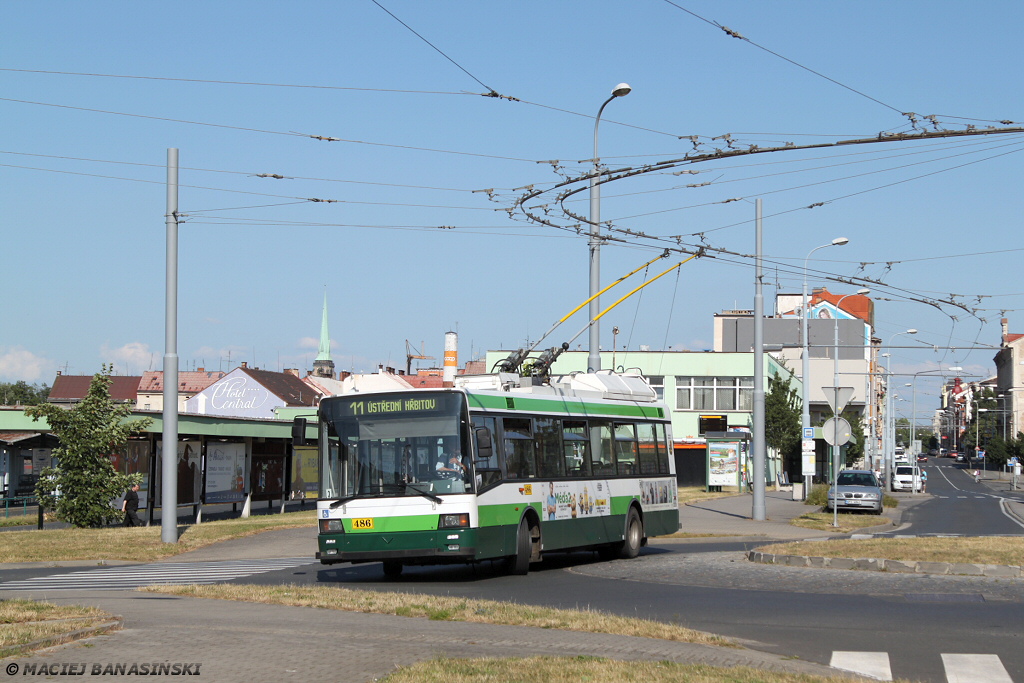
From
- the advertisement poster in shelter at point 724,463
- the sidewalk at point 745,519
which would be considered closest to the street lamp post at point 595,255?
the sidewalk at point 745,519

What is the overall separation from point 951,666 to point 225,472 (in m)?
23.5

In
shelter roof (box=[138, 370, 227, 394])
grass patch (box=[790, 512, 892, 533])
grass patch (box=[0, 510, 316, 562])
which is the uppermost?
shelter roof (box=[138, 370, 227, 394])

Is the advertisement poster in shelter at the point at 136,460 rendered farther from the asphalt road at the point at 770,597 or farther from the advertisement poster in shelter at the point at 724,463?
the advertisement poster in shelter at the point at 724,463

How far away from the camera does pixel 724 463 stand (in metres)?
54.8

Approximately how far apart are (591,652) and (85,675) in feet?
12.7

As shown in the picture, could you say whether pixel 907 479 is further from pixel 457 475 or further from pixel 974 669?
pixel 974 669

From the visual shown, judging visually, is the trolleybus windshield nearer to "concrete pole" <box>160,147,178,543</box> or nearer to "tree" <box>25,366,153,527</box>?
"concrete pole" <box>160,147,178,543</box>

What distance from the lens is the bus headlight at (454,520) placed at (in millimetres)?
15859

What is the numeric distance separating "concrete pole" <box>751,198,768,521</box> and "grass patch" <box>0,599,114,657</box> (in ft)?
70.0

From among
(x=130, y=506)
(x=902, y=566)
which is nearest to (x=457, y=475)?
(x=902, y=566)

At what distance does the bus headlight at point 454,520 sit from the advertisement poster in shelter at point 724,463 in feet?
132

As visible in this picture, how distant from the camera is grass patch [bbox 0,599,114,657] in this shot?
8656 millimetres

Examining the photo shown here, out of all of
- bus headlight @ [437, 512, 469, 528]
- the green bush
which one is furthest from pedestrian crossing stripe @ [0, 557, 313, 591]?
the green bush

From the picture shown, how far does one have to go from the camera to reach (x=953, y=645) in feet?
33.9
